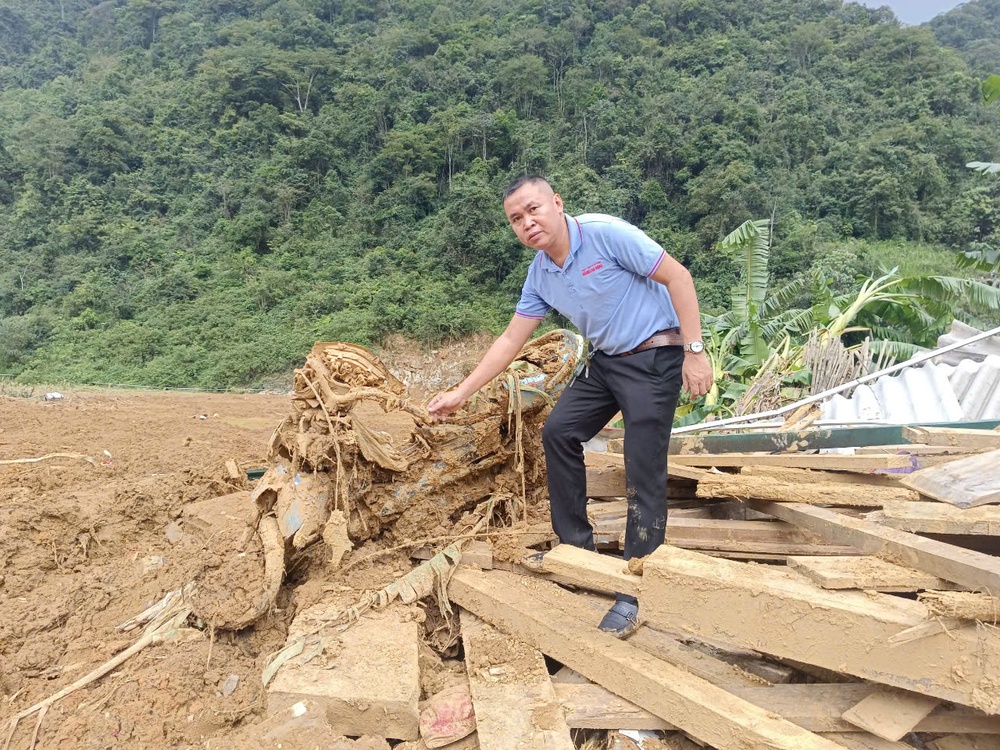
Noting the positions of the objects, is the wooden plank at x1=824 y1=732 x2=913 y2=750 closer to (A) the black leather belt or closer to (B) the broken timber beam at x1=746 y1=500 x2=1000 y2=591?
(B) the broken timber beam at x1=746 y1=500 x2=1000 y2=591

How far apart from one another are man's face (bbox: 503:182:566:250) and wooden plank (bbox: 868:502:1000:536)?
1.56m

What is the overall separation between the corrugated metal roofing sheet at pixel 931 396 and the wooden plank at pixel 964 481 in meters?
2.74

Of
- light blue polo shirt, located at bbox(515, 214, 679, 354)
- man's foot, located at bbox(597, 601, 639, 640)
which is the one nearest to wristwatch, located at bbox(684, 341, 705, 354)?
light blue polo shirt, located at bbox(515, 214, 679, 354)

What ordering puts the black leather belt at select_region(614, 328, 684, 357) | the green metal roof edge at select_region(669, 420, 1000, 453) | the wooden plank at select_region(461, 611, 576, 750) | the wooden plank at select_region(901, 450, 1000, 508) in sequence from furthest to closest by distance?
the green metal roof edge at select_region(669, 420, 1000, 453)
the black leather belt at select_region(614, 328, 684, 357)
the wooden plank at select_region(901, 450, 1000, 508)
the wooden plank at select_region(461, 611, 576, 750)

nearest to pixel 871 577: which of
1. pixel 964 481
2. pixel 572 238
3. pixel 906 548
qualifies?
pixel 906 548

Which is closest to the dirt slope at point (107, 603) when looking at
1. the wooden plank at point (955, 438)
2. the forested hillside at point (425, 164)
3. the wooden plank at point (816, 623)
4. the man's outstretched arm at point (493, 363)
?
the man's outstretched arm at point (493, 363)

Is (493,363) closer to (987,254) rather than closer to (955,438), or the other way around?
(955,438)

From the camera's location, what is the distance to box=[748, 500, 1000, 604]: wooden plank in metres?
1.60

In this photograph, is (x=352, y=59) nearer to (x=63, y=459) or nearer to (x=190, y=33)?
(x=190, y=33)

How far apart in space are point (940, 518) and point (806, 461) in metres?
0.96

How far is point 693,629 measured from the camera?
1839 millimetres

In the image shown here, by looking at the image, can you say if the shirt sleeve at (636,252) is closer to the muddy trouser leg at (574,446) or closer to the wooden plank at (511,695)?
the muddy trouser leg at (574,446)

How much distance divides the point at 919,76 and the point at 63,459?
4361cm

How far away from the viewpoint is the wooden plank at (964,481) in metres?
2.06
